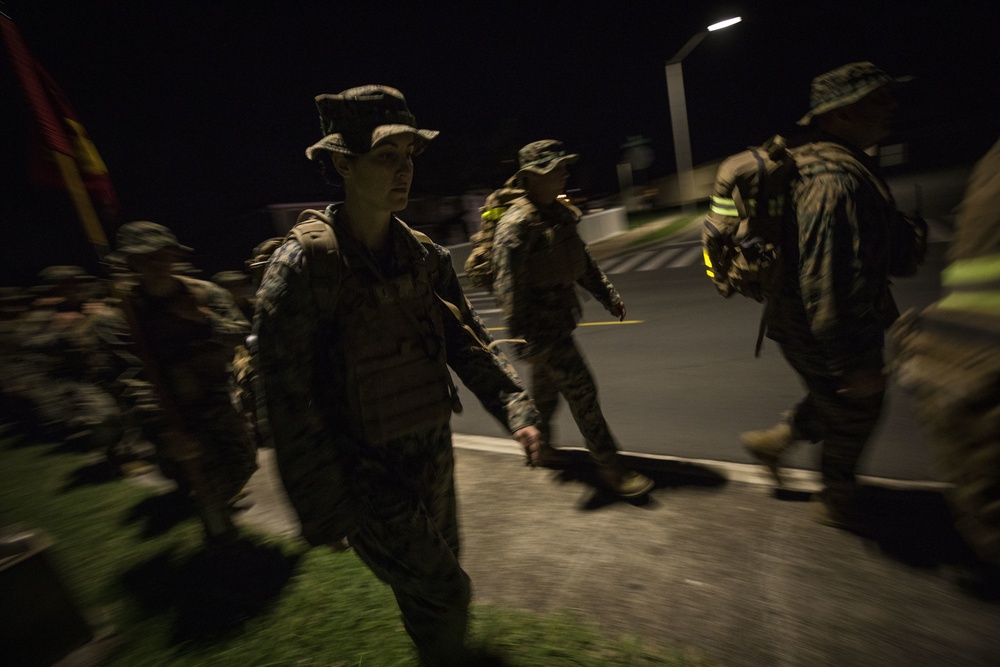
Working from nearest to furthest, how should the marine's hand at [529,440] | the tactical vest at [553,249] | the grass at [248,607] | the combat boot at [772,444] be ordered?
the marine's hand at [529,440], the grass at [248,607], the combat boot at [772,444], the tactical vest at [553,249]

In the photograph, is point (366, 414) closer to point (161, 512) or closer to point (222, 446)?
point (222, 446)

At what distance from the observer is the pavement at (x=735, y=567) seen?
2.05 meters

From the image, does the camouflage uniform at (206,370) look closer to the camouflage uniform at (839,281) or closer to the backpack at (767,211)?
the backpack at (767,211)

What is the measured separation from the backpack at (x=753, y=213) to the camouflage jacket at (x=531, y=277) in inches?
38.7

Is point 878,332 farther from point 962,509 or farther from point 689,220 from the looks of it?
point 689,220

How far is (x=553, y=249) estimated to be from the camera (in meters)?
3.29

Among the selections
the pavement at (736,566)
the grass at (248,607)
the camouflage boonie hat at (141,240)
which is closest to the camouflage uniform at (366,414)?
the grass at (248,607)

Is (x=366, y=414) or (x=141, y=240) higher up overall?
(x=141, y=240)

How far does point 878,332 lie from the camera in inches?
94.7

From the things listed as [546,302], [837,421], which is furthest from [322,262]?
[837,421]

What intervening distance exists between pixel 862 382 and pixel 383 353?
2.11 metres

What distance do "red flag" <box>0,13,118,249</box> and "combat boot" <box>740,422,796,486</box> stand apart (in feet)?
12.9

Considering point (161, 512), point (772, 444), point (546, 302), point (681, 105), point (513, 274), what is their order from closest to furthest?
1. point (772, 444)
2. point (513, 274)
3. point (546, 302)
4. point (161, 512)
5. point (681, 105)

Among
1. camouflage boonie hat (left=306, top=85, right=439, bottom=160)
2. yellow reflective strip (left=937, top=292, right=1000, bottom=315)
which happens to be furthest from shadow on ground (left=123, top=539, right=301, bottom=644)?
yellow reflective strip (left=937, top=292, right=1000, bottom=315)
